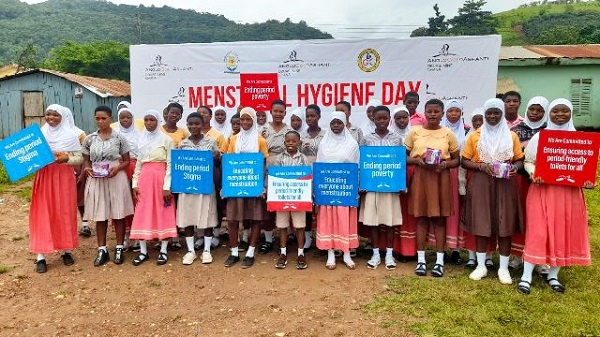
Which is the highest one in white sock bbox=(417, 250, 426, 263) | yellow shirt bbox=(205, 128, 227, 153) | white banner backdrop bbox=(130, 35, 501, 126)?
white banner backdrop bbox=(130, 35, 501, 126)

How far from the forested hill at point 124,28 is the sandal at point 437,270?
122 feet

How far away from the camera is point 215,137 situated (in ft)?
18.4

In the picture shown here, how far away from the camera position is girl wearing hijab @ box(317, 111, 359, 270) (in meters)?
4.98

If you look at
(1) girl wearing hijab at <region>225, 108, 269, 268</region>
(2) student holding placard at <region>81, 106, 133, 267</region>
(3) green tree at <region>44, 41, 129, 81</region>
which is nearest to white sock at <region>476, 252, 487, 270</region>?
(1) girl wearing hijab at <region>225, 108, 269, 268</region>

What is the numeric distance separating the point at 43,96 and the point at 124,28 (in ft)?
159

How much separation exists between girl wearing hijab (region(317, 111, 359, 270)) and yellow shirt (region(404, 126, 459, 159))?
64cm

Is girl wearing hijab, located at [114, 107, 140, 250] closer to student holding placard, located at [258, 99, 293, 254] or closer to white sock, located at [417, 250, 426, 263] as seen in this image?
student holding placard, located at [258, 99, 293, 254]

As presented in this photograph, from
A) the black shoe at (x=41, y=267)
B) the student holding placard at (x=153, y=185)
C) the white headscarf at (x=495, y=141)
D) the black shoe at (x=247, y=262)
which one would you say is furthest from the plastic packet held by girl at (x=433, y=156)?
the black shoe at (x=41, y=267)

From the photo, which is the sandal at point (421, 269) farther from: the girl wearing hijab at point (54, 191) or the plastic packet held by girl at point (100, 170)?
the girl wearing hijab at point (54, 191)

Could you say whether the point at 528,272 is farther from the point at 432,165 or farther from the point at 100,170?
the point at 100,170

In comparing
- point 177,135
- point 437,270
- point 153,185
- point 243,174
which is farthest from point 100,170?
point 437,270

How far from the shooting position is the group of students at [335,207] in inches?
177

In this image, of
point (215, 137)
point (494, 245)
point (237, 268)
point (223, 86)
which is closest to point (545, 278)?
point (494, 245)

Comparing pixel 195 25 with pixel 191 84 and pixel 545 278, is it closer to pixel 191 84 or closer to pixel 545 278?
pixel 191 84
